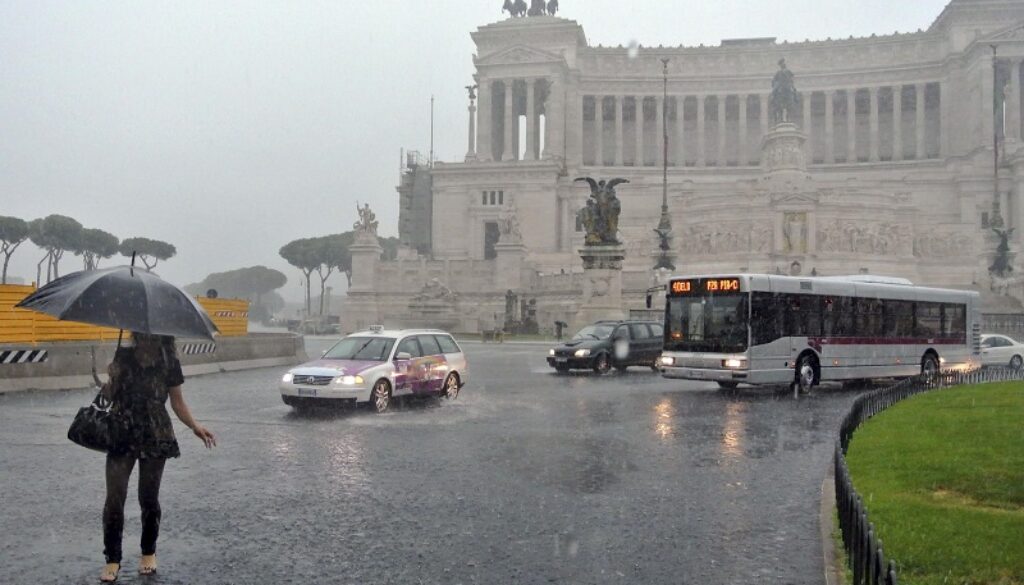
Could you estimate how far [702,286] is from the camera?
20.1 metres

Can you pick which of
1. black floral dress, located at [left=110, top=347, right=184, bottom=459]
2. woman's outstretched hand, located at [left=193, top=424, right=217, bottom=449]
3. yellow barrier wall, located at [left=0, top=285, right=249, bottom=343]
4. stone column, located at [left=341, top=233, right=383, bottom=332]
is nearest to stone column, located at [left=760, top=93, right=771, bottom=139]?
stone column, located at [left=341, top=233, right=383, bottom=332]

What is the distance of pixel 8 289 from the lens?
747 inches

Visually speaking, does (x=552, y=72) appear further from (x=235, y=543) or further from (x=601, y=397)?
(x=235, y=543)

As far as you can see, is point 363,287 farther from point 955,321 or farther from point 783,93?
point 783,93

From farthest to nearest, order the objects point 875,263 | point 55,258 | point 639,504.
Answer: point 55,258
point 875,263
point 639,504

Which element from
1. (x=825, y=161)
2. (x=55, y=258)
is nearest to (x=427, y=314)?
(x=55, y=258)

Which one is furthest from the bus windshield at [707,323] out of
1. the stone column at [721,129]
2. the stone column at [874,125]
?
the stone column at [874,125]

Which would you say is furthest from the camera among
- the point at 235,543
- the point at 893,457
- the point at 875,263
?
the point at 875,263

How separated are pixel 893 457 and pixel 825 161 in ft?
290

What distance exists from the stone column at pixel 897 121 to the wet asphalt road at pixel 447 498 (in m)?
82.2

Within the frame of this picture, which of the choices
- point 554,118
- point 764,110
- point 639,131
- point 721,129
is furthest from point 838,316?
point 764,110

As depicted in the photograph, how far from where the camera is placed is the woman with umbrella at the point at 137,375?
229 inches

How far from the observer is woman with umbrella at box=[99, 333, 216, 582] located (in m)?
5.84

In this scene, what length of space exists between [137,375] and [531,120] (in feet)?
275
